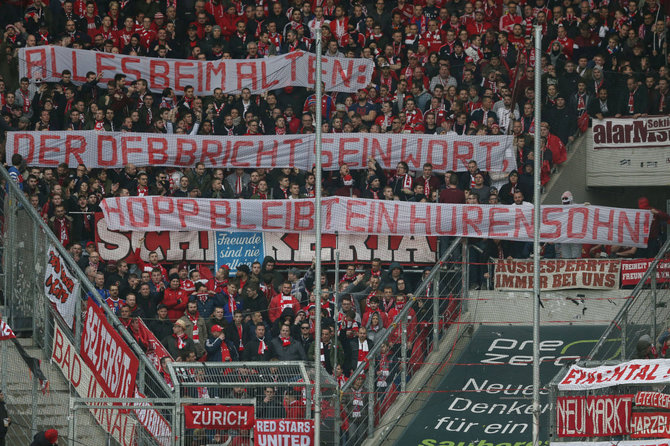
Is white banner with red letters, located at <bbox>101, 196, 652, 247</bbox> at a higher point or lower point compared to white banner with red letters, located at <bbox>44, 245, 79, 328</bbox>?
higher

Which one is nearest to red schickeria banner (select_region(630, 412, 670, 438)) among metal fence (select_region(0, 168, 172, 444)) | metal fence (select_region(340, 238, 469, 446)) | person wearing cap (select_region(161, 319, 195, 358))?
metal fence (select_region(340, 238, 469, 446))

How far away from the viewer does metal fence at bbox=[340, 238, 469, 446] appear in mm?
18109

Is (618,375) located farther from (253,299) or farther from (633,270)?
(253,299)

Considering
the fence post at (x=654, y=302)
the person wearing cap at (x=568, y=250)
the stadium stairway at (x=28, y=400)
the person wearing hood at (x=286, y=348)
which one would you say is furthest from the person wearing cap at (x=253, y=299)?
the fence post at (x=654, y=302)

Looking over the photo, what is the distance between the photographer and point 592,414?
15.7 m

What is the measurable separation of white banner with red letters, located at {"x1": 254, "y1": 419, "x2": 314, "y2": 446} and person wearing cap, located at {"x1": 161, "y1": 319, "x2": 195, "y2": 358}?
2670mm

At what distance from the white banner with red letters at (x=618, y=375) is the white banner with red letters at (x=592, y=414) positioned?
0.19 m

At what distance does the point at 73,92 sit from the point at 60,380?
26.9 feet

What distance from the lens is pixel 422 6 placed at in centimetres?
2650

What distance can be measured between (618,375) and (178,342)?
20.5 feet

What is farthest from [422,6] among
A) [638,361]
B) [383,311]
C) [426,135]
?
[638,361]

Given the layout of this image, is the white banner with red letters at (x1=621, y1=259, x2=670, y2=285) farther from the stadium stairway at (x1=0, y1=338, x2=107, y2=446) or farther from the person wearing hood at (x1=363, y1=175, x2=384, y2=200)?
the stadium stairway at (x1=0, y1=338, x2=107, y2=446)

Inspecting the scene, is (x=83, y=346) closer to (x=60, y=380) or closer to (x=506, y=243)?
(x=60, y=380)

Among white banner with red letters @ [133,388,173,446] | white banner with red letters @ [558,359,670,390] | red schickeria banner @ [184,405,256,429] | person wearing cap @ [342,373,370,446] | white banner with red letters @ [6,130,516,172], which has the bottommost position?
A: person wearing cap @ [342,373,370,446]
